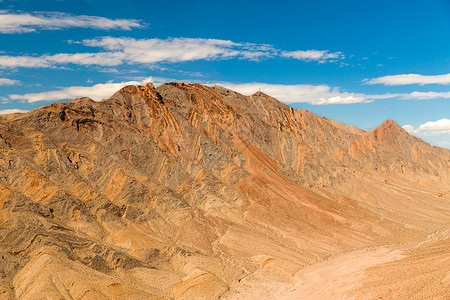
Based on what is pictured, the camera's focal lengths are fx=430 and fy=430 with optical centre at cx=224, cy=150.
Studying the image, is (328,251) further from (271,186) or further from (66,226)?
(66,226)

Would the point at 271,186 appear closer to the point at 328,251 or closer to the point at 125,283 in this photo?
the point at 328,251

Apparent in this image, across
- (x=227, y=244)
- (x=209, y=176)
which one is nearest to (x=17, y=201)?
(x=227, y=244)

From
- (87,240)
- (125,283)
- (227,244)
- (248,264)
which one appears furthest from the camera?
(227,244)

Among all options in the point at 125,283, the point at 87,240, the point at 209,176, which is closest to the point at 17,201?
the point at 87,240

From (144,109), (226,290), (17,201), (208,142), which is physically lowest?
(226,290)

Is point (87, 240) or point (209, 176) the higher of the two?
point (209, 176)

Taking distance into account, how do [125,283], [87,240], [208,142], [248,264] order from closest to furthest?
[125,283] → [87,240] → [248,264] → [208,142]

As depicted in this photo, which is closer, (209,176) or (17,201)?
(17,201)
